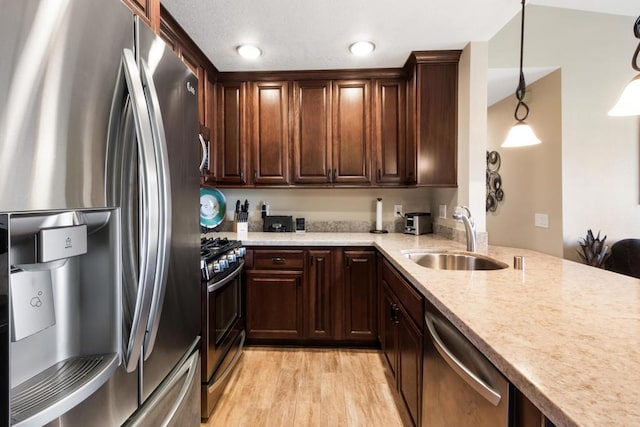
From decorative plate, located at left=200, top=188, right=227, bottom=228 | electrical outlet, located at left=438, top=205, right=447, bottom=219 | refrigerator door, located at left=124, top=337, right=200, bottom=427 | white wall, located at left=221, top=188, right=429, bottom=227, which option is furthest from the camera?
white wall, located at left=221, top=188, right=429, bottom=227

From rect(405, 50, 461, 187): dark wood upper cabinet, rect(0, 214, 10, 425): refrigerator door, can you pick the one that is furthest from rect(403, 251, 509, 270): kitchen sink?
rect(0, 214, 10, 425): refrigerator door

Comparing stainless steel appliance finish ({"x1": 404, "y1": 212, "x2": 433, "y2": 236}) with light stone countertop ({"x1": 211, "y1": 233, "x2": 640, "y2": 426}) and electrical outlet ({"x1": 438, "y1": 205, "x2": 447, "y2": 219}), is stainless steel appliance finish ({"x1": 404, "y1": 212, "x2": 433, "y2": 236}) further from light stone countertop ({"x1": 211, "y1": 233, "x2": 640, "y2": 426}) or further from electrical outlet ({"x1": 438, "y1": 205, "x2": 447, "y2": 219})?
light stone countertop ({"x1": 211, "y1": 233, "x2": 640, "y2": 426})

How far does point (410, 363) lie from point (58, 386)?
1.42 m

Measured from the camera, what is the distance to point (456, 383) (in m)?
0.98

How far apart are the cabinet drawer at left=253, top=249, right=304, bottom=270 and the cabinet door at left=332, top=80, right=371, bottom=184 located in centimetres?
86

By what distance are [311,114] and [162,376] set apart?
2.34 metres

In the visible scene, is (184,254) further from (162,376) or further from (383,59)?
(383,59)

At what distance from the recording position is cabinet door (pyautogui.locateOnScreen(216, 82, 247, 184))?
8.98 ft

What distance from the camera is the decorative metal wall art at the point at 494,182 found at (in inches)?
163

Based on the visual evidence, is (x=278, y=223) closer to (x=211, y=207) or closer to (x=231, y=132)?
(x=211, y=207)

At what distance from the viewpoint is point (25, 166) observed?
0.48m

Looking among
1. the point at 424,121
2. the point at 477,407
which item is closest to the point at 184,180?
the point at 477,407

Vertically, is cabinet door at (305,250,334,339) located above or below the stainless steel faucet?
below

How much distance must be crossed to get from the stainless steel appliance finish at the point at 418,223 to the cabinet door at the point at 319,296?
88 centimetres
